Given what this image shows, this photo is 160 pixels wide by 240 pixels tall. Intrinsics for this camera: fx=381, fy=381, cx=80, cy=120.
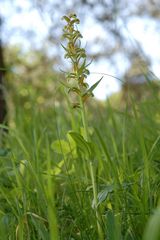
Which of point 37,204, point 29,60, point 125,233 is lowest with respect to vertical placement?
point 125,233

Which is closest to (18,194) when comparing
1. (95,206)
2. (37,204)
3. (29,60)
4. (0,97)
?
(37,204)

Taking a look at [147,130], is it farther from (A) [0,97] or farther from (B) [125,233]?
(A) [0,97]

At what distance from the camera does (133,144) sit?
1.46 meters

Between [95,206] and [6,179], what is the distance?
0.54 m

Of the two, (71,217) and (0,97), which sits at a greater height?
(0,97)

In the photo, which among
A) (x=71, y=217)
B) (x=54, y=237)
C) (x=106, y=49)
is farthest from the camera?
(x=106, y=49)

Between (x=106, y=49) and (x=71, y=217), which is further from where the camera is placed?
(x=106, y=49)

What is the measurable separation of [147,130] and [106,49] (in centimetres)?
904

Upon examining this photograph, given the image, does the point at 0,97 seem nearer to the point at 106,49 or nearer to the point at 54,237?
the point at 54,237

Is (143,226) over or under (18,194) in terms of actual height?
under

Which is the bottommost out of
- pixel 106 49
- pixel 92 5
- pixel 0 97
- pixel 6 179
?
pixel 6 179

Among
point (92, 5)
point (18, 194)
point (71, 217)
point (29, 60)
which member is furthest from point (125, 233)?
point (29, 60)

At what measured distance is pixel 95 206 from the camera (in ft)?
2.45

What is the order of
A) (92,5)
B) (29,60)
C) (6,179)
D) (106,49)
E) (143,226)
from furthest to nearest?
(29,60) < (106,49) < (92,5) < (6,179) < (143,226)
